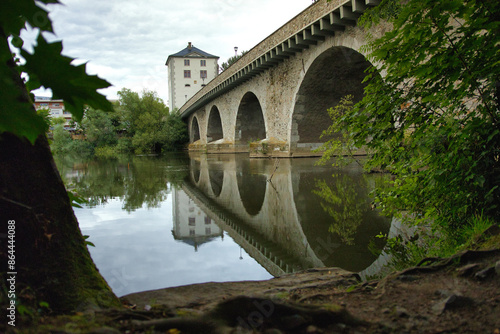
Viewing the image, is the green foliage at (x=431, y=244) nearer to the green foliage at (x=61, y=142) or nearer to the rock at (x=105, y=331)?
the rock at (x=105, y=331)

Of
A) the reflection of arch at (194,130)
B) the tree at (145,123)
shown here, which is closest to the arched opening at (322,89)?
the tree at (145,123)

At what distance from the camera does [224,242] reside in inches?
168

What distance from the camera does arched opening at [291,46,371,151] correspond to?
14367 millimetres

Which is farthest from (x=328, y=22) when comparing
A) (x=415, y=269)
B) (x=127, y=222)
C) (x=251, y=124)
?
(x=251, y=124)

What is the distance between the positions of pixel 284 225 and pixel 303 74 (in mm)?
11694

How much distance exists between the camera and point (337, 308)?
1.43 meters

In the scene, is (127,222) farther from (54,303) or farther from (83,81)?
(83,81)

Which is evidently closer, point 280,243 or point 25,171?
point 25,171

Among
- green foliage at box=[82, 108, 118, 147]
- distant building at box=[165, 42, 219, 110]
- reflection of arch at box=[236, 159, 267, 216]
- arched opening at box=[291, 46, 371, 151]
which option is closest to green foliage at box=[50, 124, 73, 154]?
green foliage at box=[82, 108, 118, 147]

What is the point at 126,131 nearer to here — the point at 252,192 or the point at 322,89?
the point at 322,89

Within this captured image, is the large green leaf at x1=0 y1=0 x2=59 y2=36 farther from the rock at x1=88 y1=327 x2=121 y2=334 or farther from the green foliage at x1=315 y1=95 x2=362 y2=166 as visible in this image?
the green foliage at x1=315 y1=95 x2=362 y2=166

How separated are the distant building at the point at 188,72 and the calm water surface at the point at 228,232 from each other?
53095 mm

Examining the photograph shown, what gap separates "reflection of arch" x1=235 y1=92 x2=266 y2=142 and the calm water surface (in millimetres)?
17668

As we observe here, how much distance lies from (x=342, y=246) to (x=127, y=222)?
315cm
